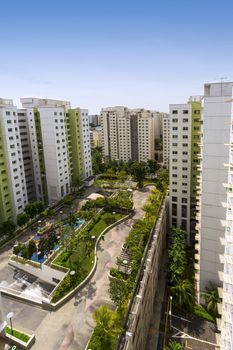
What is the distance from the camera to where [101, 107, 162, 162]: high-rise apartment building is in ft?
263

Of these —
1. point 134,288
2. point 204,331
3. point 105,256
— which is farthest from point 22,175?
point 204,331

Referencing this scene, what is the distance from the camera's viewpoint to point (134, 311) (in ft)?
69.0

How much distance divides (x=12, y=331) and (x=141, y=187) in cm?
4197

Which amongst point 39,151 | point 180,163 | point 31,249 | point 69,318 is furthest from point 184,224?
point 39,151

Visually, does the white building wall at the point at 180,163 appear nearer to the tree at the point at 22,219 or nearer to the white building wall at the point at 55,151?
the white building wall at the point at 55,151

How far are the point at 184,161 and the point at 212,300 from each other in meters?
20.7

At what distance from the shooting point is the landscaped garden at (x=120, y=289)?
61.8 ft

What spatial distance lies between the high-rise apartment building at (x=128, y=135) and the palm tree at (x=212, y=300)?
56838 millimetres

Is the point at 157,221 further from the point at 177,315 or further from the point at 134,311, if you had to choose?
the point at 134,311

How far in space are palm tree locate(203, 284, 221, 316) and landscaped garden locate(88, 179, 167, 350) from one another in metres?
9.36

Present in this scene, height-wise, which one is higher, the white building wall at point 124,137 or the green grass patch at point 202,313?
the white building wall at point 124,137

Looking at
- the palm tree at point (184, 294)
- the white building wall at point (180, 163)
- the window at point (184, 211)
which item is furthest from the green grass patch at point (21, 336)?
the window at point (184, 211)

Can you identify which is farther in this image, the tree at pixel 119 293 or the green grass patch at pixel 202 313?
the green grass patch at pixel 202 313

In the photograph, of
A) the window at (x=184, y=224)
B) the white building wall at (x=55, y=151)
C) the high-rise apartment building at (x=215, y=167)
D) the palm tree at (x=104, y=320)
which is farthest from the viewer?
the white building wall at (x=55, y=151)
